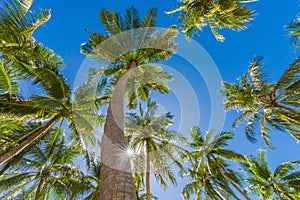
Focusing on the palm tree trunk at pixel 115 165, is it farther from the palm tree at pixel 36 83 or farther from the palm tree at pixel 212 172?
the palm tree at pixel 212 172

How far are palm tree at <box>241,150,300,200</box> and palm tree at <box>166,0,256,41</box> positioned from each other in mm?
8102

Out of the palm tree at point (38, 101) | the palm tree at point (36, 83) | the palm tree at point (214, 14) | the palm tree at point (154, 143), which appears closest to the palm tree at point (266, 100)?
the palm tree at point (214, 14)

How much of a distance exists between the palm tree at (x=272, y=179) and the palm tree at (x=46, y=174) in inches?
387

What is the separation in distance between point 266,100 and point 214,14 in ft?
13.7

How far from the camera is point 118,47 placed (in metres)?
9.42

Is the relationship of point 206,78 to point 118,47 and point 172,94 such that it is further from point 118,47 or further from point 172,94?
point 118,47

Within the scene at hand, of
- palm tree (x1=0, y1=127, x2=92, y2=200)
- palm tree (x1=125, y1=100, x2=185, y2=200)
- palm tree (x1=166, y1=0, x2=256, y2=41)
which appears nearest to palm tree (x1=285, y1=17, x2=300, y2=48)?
palm tree (x1=166, y1=0, x2=256, y2=41)

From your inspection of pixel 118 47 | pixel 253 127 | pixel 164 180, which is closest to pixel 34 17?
pixel 118 47

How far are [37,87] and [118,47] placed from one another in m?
3.32

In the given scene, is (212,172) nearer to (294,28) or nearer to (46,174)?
(294,28)

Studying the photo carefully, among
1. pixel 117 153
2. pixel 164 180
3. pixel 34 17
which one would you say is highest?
pixel 34 17

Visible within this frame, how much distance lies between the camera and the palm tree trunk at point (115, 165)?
3583 mm

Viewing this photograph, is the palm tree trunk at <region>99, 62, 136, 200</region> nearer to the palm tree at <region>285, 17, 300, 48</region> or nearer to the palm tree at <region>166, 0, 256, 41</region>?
the palm tree at <region>166, 0, 256, 41</region>

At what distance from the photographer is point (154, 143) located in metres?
12.5
